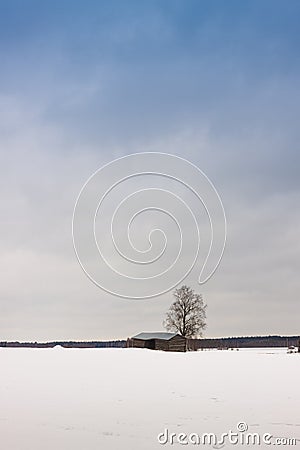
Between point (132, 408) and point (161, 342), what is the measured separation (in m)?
57.8

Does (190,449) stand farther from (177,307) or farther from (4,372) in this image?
(177,307)

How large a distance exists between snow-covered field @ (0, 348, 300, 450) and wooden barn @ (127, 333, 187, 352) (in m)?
46.2

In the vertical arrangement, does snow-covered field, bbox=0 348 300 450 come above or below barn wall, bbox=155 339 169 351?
below

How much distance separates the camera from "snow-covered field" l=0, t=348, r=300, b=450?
11672 millimetres

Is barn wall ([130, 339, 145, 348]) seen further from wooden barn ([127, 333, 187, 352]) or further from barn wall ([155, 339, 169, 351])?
barn wall ([155, 339, 169, 351])

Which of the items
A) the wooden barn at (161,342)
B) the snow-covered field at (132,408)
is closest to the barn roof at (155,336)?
the wooden barn at (161,342)

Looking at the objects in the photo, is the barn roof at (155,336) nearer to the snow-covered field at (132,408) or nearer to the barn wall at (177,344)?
the barn wall at (177,344)

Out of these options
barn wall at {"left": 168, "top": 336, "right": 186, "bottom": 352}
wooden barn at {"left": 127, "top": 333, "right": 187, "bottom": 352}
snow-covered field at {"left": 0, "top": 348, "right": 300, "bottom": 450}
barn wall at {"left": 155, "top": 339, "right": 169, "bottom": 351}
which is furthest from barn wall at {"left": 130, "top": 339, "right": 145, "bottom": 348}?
snow-covered field at {"left": 0, "top": 348, "right": 300, "bottom": 450}

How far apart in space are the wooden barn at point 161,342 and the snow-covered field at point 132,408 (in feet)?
151

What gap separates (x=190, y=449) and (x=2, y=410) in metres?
6.96

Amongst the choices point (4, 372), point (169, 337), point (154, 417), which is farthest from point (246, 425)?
point (169, 337)

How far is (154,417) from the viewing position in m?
14.2

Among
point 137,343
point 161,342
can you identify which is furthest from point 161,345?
point 137,343

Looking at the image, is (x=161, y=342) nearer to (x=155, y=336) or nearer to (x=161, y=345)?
(x=161, y=345)
